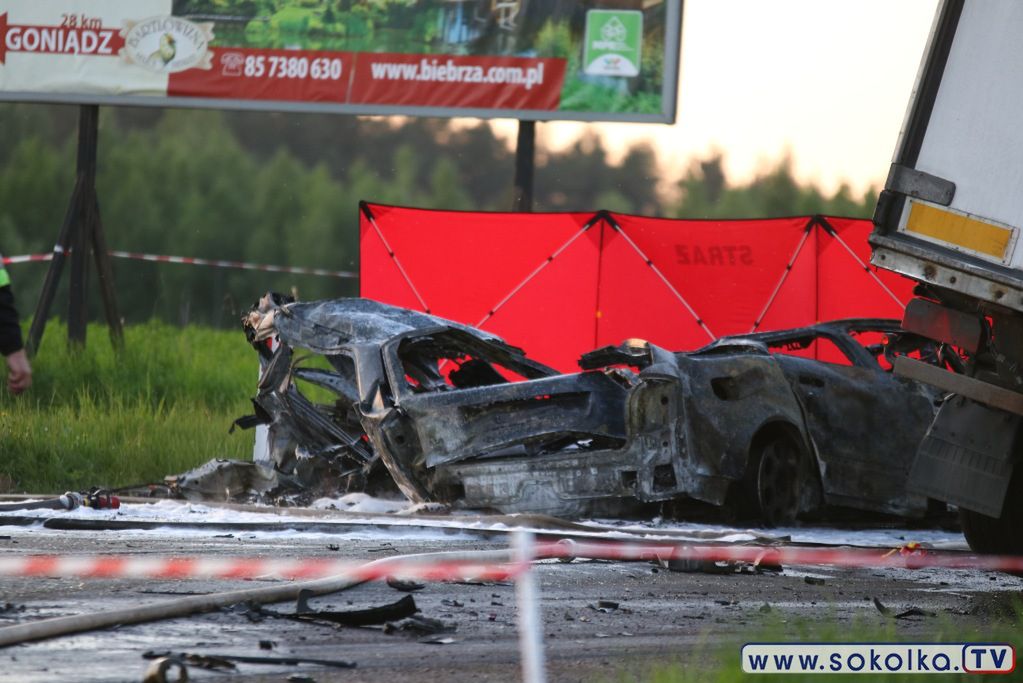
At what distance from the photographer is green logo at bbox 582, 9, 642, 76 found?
15602 mm

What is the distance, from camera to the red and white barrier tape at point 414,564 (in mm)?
6099

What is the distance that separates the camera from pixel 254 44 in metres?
15.7

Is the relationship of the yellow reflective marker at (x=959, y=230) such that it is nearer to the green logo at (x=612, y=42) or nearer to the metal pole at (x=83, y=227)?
the green logo at (x=612, y=42)

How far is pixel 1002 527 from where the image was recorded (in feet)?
25.2

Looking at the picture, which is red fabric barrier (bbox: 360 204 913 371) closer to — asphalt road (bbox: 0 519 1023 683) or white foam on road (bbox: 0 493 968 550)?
white foam on road (bbox: 0 493 968 550)

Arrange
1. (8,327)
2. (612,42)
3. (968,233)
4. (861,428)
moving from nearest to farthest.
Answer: (8,327)
(968,233)
(861,428)
(612,42)

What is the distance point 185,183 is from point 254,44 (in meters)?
16.4

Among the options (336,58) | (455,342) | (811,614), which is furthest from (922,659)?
(336,58)

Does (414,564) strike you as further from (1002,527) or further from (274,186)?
(274,186)

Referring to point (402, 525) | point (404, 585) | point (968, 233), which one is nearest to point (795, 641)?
point (404, 585)

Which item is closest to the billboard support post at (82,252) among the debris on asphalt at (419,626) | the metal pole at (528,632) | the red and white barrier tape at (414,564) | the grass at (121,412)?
the grass at (121,412)

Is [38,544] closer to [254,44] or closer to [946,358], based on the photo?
[946,358]

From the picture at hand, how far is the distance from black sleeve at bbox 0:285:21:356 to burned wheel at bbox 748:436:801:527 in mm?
4876

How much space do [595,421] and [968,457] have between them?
2450 millimetres
